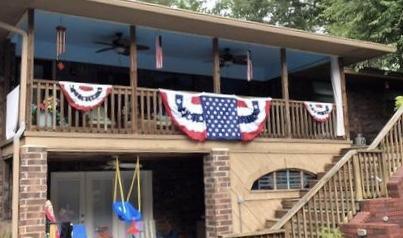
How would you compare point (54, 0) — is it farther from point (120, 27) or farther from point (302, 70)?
point (302, 70)

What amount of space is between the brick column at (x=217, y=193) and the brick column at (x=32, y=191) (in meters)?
3.51

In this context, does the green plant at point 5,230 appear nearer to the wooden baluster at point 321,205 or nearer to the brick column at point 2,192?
the brick column at point 2,192

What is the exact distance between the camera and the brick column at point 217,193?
10.6 m

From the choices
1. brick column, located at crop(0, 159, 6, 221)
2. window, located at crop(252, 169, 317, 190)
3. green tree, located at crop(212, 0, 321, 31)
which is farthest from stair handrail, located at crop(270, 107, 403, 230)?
green tree, located at crop(212, 0, 321, 31)

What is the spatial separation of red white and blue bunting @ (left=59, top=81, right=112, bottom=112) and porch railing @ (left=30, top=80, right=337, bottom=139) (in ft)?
0.40

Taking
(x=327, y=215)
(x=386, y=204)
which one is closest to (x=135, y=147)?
(x=327, y=215)

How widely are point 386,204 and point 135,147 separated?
4941 mm

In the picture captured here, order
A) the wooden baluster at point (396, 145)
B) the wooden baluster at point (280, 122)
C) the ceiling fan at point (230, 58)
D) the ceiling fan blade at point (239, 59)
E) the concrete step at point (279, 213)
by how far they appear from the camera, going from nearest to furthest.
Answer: the wooden baluster at point (396, 145) → the concrete step at point (279, 213) → the wooden baluster at point (280, 122) → the ceiling fan at point (230, 58) → the ceiling fan blade at point (239, 59)

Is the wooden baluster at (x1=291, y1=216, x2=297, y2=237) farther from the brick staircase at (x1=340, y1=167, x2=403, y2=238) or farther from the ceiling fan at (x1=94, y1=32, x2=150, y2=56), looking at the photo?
the ceiling fan at (x1=94, y1=32, x2=150, y2=56)

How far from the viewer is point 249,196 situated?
11.2 metres

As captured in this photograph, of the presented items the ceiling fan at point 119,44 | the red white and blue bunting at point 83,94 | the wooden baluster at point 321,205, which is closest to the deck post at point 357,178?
the wooden baluster at point 321,205

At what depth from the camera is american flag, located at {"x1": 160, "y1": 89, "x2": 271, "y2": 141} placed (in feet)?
34.7

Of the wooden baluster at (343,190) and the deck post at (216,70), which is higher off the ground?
the deck post at (216,70)

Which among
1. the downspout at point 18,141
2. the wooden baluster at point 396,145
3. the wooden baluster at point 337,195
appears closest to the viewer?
the downspout at point 18,141
